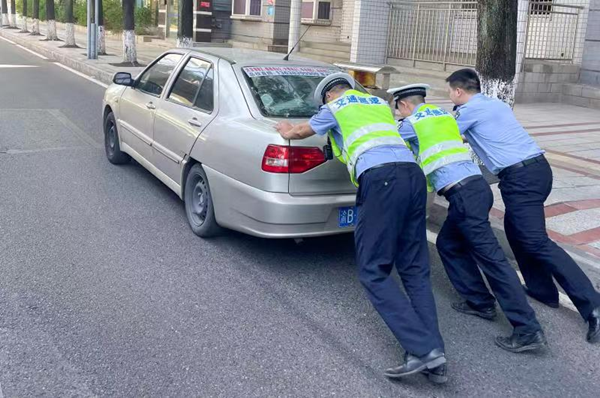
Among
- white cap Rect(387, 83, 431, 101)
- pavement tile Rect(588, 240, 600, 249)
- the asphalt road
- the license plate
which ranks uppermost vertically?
white cap Rect(387, 83, 431, 101)

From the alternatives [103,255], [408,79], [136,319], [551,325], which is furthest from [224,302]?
[408,79]

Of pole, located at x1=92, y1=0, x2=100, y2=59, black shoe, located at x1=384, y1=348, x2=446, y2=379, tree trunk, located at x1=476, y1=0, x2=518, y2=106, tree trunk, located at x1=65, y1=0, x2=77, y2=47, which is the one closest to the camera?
black shoe, located at x1=384, y1=348, x2=446, y2=379

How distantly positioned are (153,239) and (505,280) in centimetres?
288

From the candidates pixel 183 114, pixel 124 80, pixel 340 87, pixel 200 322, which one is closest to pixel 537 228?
pixel 340 87

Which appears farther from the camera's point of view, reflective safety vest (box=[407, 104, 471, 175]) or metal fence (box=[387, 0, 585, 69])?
metal fence (box=[387, 0, 585, 69])

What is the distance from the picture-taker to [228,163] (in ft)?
16.4

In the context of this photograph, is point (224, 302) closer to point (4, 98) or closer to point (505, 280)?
point (505, 280)

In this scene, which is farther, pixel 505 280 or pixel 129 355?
pixel 505 280

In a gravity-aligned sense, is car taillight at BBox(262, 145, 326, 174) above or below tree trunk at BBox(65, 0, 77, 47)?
below

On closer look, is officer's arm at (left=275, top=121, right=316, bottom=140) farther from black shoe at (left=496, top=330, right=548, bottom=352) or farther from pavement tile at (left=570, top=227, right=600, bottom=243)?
pavement tile at (left=570, top=227, right=600, bottom=243)

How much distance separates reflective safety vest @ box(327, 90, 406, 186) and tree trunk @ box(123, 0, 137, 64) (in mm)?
17090

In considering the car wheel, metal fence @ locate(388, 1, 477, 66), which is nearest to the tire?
the car wheel

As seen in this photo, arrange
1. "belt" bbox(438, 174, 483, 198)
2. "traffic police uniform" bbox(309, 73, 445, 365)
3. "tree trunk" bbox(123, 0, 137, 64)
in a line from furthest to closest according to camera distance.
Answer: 1. "tree trunk" bbox(123, 0, 137, 64)
2. "belt" bbox(438, 174, 483, 198)
3. "traffic police uniform" bbox(309, 73, 445, 365)

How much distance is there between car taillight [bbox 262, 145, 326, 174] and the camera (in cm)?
464
